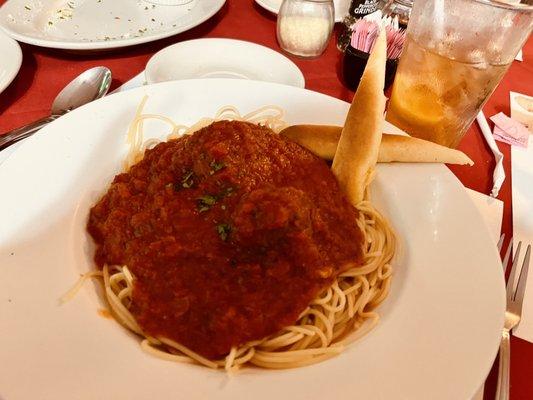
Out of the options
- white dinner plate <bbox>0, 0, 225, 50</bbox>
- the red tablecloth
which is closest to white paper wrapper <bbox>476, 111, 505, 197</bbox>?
the red tablecloth

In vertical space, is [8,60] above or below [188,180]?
below

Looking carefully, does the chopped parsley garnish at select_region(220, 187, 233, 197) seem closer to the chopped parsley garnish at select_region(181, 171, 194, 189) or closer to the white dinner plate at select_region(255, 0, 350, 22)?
the chopped parsley garnish at select_region(181, 171, 194, 189)

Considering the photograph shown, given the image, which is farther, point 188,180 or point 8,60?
point 8,60

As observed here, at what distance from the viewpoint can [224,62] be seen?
13.3 ft

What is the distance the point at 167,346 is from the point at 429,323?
1165 mm

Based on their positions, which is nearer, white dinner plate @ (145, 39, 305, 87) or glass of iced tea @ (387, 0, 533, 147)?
glass of iced tea @ (387, 0, 533, 147)

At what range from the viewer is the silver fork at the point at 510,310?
6.65 ft

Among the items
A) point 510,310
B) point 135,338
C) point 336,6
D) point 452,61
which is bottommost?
point 135,338

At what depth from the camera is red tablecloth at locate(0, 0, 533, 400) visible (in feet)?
9.90

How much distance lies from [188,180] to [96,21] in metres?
2.73

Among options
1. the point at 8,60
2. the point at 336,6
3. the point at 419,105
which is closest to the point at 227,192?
the point at 419,105

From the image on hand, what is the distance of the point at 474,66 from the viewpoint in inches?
124

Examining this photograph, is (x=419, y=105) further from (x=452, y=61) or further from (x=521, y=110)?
(x=521, y=110)

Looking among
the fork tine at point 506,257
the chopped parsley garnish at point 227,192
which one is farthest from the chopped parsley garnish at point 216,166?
the fork tine at point 506,257
